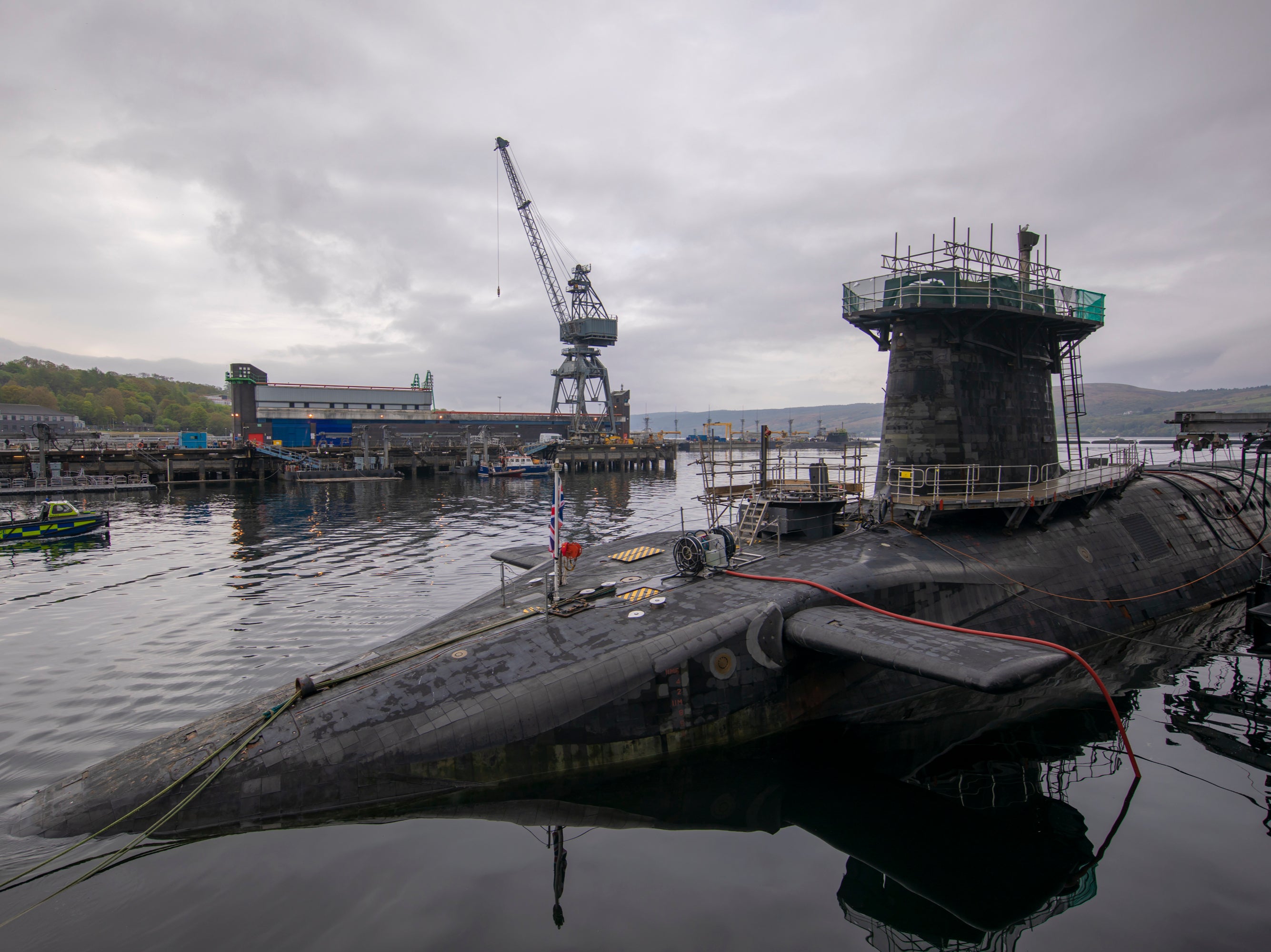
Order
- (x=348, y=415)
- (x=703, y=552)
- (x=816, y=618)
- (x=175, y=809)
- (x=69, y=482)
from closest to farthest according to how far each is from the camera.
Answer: (x=175, y=809) → (x=816, y=618) → (x=703, y=552) → (x=69, y=482) → (x=348, y=415)

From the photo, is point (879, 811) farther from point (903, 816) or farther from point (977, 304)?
point (977, 304)

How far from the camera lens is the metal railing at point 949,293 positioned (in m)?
17.6

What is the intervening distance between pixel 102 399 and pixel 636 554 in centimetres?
19624

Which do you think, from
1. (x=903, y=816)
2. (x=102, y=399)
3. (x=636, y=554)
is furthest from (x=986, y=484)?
(x=102, y=399)

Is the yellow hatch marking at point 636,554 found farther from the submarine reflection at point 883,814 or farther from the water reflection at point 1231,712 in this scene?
the water reflection at point 1231,712

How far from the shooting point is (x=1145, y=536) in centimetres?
2016

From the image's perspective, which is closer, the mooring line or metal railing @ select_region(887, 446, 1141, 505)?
the mooring line

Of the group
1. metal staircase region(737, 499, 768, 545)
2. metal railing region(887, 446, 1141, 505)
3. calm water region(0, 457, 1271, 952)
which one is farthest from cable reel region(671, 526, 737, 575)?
metal railing region(887, 446, 1141, 505)

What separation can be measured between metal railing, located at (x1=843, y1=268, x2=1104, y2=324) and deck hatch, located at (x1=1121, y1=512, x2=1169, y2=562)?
22.8 feet

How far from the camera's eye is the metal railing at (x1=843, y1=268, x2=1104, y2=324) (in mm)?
17641

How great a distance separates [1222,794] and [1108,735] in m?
2.24

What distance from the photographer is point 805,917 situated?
8.23 metres

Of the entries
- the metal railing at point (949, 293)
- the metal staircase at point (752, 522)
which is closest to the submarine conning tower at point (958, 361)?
the metal railing at point (949, 293)

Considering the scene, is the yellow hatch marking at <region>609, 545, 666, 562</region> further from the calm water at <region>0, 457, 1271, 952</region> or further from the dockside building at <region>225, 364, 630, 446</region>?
the dockside building at <region>225, 364, 630, 446</region>
